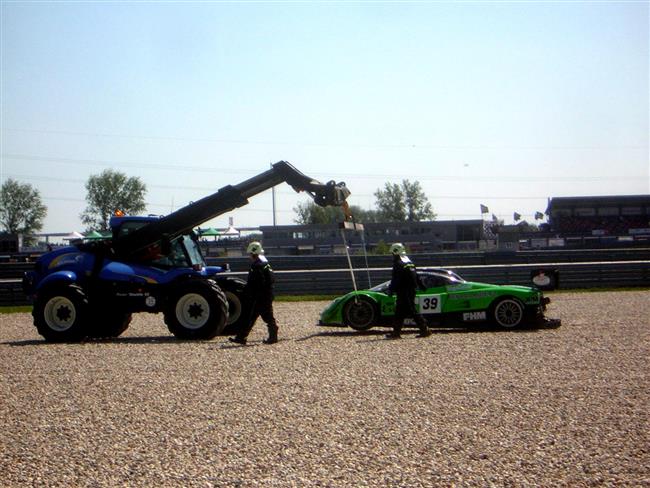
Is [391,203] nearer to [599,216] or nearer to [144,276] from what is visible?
[599,216]

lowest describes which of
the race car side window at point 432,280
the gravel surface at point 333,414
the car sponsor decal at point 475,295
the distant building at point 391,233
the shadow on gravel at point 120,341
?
the shadow on gravel at point 120,341

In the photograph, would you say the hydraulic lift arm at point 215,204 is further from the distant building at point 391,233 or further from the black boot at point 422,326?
the distant building at point 391,233

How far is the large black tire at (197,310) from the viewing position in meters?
16.5

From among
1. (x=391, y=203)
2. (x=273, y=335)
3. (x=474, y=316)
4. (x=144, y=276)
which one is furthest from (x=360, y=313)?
(x=391, y=203)

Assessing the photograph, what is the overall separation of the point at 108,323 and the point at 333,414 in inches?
402

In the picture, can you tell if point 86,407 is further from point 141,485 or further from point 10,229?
point 10,229

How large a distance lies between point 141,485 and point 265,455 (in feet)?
3.81

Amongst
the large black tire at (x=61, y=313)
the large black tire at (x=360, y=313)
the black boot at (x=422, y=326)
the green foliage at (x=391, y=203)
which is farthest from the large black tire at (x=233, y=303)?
the green foliage at (x=391, y=203)

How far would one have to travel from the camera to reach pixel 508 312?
56.4ft

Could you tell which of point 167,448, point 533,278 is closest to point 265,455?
point 167,448

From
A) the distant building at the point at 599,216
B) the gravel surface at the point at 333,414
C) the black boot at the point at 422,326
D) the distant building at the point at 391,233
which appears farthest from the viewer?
the distant building at the point at 391,233

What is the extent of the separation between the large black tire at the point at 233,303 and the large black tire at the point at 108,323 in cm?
212

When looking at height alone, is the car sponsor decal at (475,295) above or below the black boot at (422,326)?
above

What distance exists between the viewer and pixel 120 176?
101 meters
